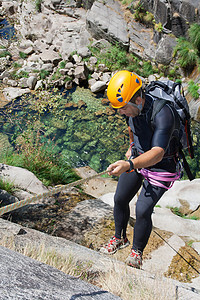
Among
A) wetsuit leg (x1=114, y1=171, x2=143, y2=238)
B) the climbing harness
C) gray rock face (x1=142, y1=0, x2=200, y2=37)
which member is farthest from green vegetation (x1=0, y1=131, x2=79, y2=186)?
gray rock face (x1=142, y1=0, x2=200, y2=37)

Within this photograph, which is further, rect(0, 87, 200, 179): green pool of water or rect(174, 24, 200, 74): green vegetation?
rect(174, 24, 200, 74): green vegetation

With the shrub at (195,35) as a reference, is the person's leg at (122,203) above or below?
below

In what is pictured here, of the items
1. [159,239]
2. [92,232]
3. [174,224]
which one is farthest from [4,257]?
[174,224]

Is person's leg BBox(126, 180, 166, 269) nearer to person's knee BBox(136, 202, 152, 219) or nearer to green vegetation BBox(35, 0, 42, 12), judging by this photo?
person's knee BBox(136, 202, 152, 219)

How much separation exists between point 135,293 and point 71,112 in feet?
32.0

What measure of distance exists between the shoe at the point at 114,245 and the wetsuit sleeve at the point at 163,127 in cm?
156

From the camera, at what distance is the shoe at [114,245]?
3.17 m

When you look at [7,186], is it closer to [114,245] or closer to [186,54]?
[114,245]

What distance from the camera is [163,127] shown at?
7.47 feet

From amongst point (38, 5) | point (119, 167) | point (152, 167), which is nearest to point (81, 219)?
point (152, 167)

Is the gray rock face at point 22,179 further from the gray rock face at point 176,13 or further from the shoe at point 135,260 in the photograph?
the gray rock face at point 176,13

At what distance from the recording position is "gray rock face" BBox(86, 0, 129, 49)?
14.8 m

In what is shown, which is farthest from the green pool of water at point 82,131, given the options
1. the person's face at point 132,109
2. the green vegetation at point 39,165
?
the person's face at point 132,109

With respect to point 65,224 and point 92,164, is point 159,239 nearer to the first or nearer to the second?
point 65,224
